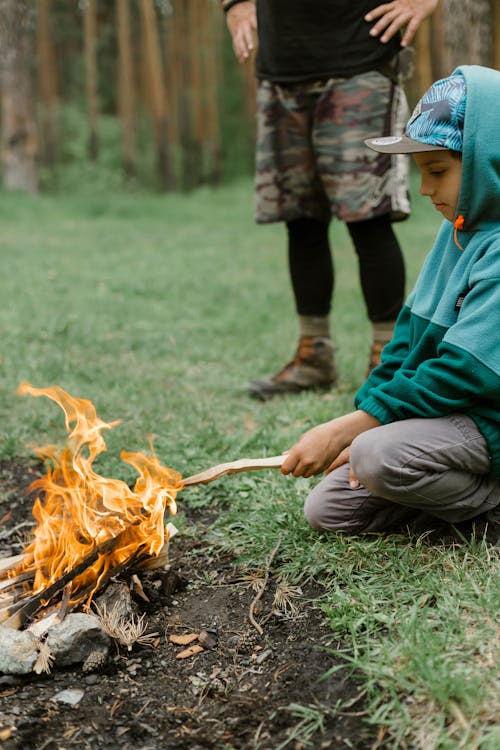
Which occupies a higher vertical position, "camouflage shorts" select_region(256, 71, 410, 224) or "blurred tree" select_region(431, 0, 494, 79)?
"blurred tree" select_region(431, 0, 494, 79)

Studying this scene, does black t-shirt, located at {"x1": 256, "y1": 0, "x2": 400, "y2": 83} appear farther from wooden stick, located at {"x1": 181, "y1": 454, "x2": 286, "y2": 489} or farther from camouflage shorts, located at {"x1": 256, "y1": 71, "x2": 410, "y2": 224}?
wooden stick, located at {"x1": 181, "y1": 454, "x2": 286, "y2": 489}

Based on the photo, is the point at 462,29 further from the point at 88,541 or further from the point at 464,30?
the point at 88,541

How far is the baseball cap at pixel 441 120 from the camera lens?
2.11 metres

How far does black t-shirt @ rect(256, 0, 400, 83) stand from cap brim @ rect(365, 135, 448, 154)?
1.19 meters

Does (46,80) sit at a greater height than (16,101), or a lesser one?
greater

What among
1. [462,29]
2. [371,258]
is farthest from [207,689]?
[462,29]

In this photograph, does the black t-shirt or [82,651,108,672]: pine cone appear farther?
the black t-shirt

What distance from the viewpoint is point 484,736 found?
5.02ft

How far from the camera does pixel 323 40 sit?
3412mm

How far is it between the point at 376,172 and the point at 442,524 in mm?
1654

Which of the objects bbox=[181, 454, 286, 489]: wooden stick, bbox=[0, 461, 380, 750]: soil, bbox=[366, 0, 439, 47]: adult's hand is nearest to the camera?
bbox=[0, 461, 380, 750]: soil

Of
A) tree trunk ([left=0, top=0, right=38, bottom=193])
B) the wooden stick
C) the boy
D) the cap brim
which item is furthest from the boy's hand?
tree trunk ([left=0, top=0, right=38, bottom=193])

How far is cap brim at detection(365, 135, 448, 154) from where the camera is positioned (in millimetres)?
2133

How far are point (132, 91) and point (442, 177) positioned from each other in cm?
2041
